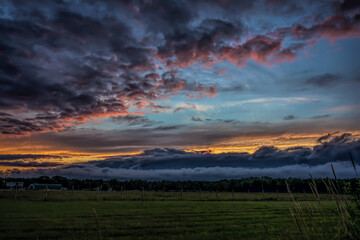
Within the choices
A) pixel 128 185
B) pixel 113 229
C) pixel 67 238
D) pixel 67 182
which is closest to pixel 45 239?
pixel 67 238

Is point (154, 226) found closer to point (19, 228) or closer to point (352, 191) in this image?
point (19, 228)

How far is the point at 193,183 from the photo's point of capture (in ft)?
484

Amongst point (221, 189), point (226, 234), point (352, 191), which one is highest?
point (352, 191)

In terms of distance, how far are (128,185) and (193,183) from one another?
121 ft

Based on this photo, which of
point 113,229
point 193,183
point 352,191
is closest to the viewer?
point 352,191

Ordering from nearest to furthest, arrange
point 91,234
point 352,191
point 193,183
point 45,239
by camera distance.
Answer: point 352,191 → point 45,239 → point 91,234 → point 193,183

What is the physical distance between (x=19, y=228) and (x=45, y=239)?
4.43 meters

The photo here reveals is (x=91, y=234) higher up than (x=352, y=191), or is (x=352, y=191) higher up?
(x=352, y=191)

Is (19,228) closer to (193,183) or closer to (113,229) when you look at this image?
(113,229)

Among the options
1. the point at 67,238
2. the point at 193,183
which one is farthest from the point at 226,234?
the point at 193,183

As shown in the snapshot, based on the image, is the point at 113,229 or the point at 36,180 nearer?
the point at 113,229

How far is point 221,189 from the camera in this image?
423 ft

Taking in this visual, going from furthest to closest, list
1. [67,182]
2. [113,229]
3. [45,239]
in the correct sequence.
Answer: [67,182]
[113,229]
[45,239]

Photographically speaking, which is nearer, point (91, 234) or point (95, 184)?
point (91, 234)
